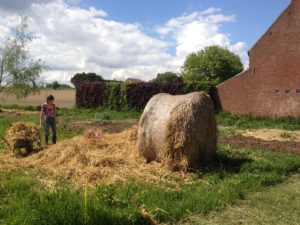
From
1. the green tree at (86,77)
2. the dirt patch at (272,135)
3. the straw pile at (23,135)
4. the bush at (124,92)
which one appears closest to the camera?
the straw pile at (23,135)

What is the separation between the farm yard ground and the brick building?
15702 mm

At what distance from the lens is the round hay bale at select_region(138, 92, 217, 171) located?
31.3 feet

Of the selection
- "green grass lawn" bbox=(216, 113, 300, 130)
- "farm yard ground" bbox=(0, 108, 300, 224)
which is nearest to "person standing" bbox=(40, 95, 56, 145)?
"farm yard ground" bbox=(0, 108, 300, 224)

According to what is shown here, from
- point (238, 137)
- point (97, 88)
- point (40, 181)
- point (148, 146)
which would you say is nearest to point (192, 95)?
point (148, 146)

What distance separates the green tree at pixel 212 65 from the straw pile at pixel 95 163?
5530cm

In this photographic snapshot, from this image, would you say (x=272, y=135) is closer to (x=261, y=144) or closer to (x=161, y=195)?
(x=261, y=144)

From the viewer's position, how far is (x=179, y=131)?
958 cm

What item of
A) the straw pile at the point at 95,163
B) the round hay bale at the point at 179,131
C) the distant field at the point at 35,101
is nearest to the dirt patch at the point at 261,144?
the round hay bale at the point at 179,131

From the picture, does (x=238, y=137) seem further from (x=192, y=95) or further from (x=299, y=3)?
(x=299, y=3)

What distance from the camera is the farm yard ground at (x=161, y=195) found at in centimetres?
579

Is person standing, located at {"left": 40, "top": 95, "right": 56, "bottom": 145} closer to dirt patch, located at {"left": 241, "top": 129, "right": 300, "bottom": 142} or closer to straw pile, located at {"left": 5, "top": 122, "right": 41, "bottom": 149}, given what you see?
straw pile, located at {"left": 5, "top": 122, "right": 41, "bottom": 149}

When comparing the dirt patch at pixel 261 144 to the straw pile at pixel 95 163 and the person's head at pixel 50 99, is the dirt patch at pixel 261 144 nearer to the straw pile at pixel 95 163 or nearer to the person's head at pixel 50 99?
the straw pile at pixel 95 163

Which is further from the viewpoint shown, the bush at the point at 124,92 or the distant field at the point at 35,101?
the distant field at the point at 35,101

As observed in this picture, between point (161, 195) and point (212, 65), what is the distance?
60348 mm
